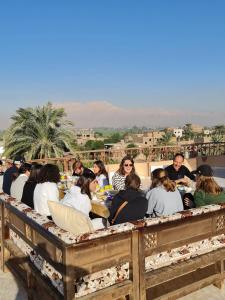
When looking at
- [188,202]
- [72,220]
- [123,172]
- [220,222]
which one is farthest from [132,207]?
[123,172]

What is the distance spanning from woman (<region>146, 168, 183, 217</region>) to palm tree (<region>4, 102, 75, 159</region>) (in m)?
12.5

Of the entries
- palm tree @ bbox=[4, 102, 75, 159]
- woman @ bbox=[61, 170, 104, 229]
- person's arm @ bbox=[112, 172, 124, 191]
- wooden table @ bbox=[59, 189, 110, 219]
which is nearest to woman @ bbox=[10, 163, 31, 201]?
wooden table @ bbox=[59, 189, 110, 219]

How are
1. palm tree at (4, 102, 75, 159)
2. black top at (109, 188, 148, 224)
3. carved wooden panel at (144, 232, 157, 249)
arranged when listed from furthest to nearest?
palm tree at (4, 102, 75, 159), black top at (109, 188, 148, 224), carved wooden panel at (144, 232, 157, 249)

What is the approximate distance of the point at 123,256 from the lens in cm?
230

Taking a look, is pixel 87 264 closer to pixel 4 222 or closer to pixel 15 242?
pixel 15 242

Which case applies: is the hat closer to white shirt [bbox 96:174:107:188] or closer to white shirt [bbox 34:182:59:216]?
white shirt [bbox 34:182:59:216]

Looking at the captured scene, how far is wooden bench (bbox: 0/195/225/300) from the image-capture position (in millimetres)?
2143

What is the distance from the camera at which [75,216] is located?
7.54 ft

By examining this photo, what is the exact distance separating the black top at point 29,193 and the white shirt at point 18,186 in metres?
0.36

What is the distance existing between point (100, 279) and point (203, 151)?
460 inches

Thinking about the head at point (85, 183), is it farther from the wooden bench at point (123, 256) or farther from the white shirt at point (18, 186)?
the white shirt at point (18, 186)

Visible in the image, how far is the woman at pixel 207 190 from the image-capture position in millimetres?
3238

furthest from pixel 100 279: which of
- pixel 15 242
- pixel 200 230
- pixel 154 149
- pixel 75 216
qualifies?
pixel 154 149

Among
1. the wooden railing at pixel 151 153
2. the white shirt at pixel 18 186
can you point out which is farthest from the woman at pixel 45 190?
the wooden railing at pixel 151 153
